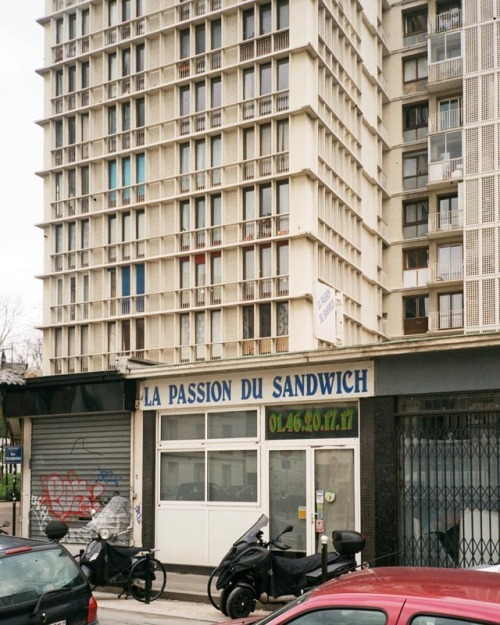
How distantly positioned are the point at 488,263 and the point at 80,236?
56.1 ft

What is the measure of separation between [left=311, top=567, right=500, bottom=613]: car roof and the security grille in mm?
9223

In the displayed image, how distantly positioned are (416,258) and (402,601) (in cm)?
4275

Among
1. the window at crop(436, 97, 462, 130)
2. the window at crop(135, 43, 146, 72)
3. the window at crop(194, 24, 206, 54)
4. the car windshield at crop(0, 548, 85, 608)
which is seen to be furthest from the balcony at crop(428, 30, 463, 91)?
the car windshield at crop(0, 548, 85, 608)

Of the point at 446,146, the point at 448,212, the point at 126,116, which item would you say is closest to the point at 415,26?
the point at 446,146

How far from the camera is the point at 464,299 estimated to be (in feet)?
132

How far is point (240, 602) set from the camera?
12.5m

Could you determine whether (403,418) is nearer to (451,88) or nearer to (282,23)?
(282,23)

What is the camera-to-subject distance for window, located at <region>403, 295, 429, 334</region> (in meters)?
45.7

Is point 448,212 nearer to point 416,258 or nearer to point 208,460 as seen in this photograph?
point 416,258

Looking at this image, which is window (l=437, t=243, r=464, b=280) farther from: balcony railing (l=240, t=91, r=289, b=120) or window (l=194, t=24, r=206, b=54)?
window (l=194, t=24, r=206, b=54)

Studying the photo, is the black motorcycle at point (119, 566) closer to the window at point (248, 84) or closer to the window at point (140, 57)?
the window at point (248, 84)

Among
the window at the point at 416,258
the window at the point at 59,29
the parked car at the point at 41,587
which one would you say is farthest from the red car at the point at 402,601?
the window at the point at 416,258

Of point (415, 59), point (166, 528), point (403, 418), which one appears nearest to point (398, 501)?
point (403, 418)

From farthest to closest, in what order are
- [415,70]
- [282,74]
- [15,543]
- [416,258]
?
[415,70], [416,258], [282,74], [15,543]
